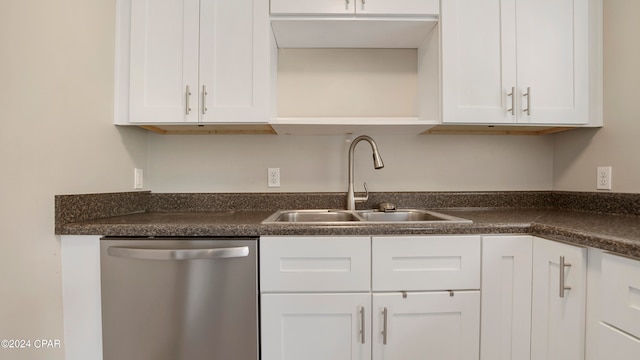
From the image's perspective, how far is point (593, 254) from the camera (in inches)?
37.1

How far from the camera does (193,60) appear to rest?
1.36m

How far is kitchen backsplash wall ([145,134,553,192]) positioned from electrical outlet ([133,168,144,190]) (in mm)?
78

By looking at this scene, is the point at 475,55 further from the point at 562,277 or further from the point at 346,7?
the point at 562,277

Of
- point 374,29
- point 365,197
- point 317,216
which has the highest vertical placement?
point 374,29

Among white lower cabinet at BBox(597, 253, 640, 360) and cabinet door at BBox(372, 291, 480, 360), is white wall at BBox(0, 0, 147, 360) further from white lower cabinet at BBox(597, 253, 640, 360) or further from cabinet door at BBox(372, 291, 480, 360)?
white lower cabinet at BBox(597, 253, 640, 360)

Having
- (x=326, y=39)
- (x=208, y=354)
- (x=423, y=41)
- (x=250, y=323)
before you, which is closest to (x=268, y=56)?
(x=326, y=39)

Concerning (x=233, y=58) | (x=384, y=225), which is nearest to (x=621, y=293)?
(x=384, y=225)

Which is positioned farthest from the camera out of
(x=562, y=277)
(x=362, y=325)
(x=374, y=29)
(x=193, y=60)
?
(x=374, y=29)

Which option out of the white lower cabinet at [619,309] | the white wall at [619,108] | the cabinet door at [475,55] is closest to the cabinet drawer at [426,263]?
the white lower cabinet at [619,309]

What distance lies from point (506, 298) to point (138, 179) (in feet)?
5.88

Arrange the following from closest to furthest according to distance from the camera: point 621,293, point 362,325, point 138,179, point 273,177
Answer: point 621,293
point 362,325
point 138,179
point 273,177

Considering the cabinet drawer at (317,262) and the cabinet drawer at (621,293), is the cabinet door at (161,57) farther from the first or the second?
the cabinet drawer at (621,293)

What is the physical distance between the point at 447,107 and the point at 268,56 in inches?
34.0

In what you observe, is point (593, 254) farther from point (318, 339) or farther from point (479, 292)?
point (318, 339)
